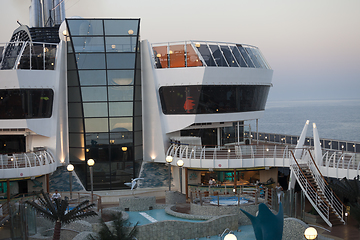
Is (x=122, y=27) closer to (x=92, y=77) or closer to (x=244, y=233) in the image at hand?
(x=92, y=77)

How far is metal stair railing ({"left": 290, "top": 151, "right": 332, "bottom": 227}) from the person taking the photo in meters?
22.2

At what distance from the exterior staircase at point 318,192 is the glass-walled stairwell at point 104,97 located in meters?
11.3

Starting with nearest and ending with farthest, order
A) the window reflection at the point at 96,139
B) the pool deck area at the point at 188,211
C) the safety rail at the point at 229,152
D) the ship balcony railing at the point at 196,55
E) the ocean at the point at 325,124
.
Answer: the pool deck area at the point at 188,211
the safety rail at the point at 229,152
the ship balcony railing at the point at 196,55
the window reflection at the point at 96,139
the ocean at the point at 325,124

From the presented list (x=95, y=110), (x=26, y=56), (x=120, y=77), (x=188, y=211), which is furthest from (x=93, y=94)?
(x=188, y=211)

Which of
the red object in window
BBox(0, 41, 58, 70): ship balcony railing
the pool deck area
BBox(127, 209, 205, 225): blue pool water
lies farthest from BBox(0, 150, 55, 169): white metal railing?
the red object in window

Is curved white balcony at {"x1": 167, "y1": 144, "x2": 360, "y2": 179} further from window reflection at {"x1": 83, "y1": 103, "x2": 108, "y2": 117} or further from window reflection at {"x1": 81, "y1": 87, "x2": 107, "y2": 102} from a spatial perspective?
window reflection at {"x1": 81, "y1": 87, "x2": 107, "y2": 102}

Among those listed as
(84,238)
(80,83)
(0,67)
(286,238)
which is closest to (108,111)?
(80,83)

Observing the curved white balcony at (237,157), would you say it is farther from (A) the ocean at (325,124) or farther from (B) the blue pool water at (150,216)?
(A) the ocean at (325,124)

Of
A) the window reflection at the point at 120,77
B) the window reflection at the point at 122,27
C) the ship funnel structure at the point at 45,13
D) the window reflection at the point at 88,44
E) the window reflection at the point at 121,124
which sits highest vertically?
the ship funnel structure at the point at 45,13

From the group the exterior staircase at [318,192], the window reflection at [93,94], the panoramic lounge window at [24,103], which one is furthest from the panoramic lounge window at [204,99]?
the panoramic lounge window at [24,103]

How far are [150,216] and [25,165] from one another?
28.0 ft

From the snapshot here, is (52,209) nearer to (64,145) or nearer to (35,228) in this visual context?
(35,228)

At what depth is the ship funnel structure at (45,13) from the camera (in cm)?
4569

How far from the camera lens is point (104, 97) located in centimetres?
2931
